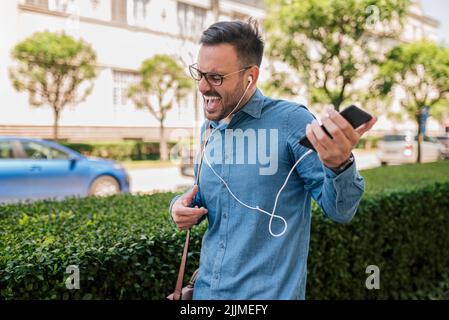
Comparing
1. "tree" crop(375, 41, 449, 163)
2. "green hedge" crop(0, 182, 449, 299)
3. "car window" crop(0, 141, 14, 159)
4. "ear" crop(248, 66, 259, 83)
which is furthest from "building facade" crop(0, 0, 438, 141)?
"ear" crop(248, 66, 259, 83)

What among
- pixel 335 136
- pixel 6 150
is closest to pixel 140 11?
pixel 6 150

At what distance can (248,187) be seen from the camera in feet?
5.60

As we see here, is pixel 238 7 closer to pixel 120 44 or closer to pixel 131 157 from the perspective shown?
pixel 120 44

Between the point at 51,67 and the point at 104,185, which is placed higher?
the point at 51,67

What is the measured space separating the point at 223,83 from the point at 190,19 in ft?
86.0

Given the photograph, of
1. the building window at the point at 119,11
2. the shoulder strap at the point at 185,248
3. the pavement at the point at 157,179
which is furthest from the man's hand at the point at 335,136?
the building window at the point at 119,11

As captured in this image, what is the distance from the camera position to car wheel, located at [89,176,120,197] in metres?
10.2

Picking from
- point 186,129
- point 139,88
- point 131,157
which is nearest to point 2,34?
point 139,88

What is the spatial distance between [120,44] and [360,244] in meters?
22.5

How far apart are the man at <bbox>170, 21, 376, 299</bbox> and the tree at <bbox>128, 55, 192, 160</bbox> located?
69.3 feet

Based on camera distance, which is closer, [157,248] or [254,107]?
[254,107]

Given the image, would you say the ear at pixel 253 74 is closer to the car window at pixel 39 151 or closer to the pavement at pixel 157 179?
the car window at pixel 39 151

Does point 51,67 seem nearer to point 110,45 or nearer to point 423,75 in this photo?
point 110,45

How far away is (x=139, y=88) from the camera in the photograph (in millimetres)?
22922
